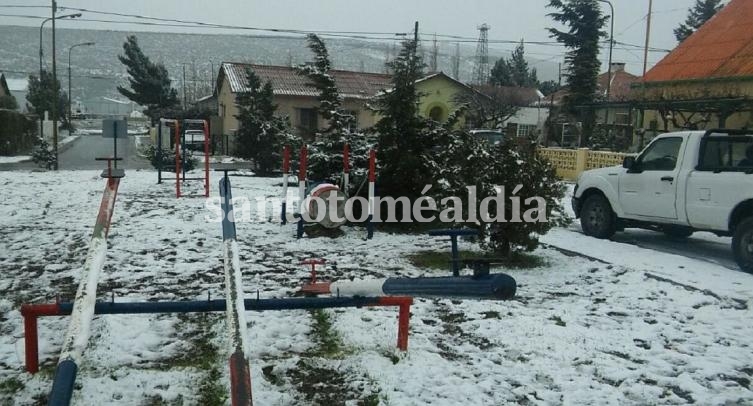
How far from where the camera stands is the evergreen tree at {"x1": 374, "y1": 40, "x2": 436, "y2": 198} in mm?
10344

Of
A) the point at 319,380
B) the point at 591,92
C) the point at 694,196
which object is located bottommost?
the point at 319,380

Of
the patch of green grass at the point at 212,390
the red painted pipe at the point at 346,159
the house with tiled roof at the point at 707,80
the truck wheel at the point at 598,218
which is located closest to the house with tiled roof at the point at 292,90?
the house with tiled roof at the point at 707,80

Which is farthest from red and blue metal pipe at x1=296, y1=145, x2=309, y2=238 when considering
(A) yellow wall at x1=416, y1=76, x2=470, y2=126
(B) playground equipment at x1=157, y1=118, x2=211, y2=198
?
(A) yellow wall at x1=416, y1=76, x2=470, y2=126

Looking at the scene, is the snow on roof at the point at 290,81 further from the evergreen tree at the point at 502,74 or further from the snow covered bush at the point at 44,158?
the evergreen tree at the point at 502,74

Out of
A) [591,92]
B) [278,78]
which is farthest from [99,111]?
[591,92]

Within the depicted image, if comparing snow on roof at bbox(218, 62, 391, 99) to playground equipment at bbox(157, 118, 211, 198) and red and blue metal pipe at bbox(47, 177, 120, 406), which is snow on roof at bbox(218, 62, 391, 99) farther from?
red and blue metal pipe at bbox(47, 177, 120, 406)

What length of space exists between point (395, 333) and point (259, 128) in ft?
58.8

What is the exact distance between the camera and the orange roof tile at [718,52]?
23.9 m

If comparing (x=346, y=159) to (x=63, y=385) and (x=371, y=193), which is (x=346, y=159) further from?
(x=63, y=385)

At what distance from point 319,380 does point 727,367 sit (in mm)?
3161

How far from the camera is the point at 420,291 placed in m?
4.77

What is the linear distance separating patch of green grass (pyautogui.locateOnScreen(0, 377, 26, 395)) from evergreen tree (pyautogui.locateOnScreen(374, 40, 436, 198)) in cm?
687

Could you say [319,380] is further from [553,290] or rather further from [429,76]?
[429,76]

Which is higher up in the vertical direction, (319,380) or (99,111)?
(99,111)
